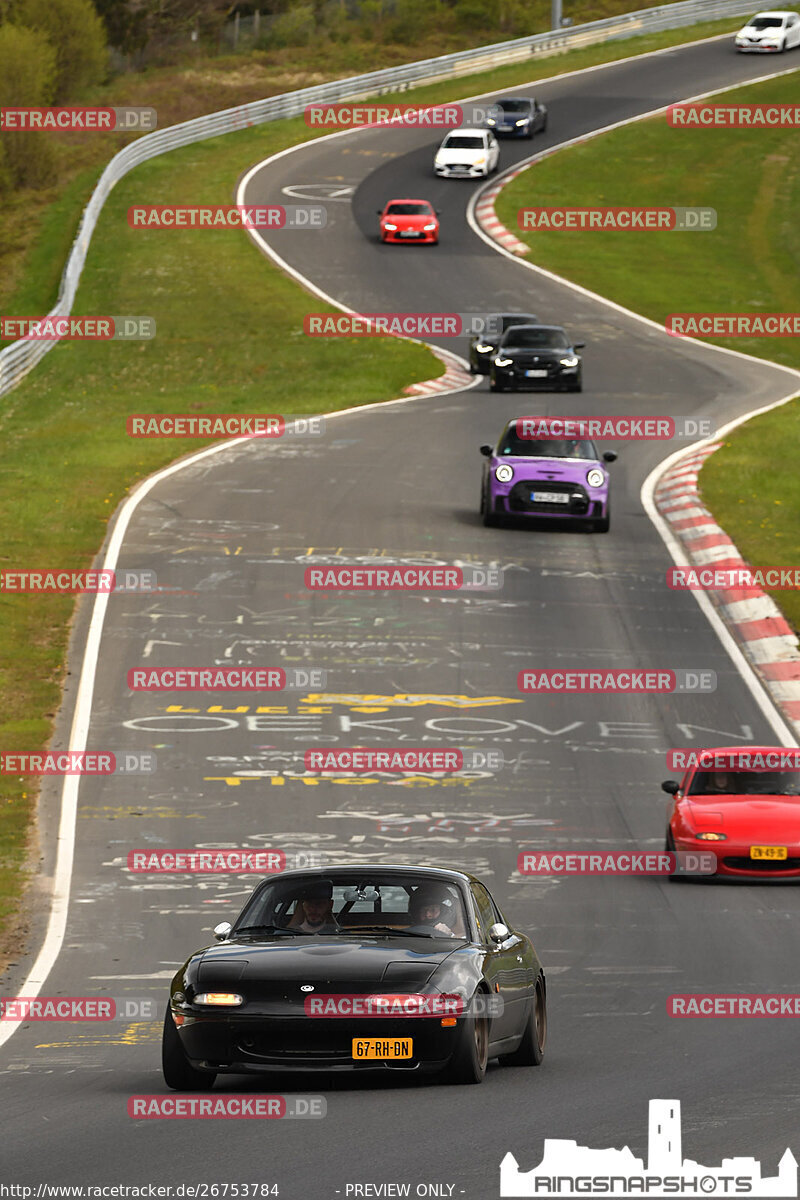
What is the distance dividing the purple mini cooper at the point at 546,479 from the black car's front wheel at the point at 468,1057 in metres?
21.3

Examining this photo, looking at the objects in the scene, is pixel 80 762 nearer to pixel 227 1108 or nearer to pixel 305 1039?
pixel 305 1039

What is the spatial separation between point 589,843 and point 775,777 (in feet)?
6.53

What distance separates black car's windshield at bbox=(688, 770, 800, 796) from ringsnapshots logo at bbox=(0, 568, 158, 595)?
35.2 feet

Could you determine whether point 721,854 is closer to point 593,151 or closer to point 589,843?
point 589,843

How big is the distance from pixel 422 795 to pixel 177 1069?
10163 mm

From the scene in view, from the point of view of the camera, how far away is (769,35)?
8300 centimetres

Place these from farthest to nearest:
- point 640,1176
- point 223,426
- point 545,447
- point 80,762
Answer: point 223,426 → point 545,447 → point 80,762 → point 640,1176

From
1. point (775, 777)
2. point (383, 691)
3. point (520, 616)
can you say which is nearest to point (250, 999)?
point (775, 777)

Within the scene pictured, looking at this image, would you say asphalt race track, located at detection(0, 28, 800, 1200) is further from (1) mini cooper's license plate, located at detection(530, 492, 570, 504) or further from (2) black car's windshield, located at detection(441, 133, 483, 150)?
(2) black car's windshield, located at detection(441, 133, 483, 150)

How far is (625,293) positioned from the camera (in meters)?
55.7

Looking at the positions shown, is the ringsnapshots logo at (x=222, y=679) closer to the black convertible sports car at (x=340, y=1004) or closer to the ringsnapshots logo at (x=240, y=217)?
the black convertible sports car at (x=340, y=1004)

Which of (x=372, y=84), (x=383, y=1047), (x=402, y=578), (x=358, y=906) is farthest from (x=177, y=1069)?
(x=372, y=84)

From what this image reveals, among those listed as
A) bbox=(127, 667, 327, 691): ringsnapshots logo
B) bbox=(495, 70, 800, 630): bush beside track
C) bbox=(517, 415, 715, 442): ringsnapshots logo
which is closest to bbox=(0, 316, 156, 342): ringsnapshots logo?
bbox=(495, 70, 800, 630): bush beside track

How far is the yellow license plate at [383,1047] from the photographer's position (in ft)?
30.2
